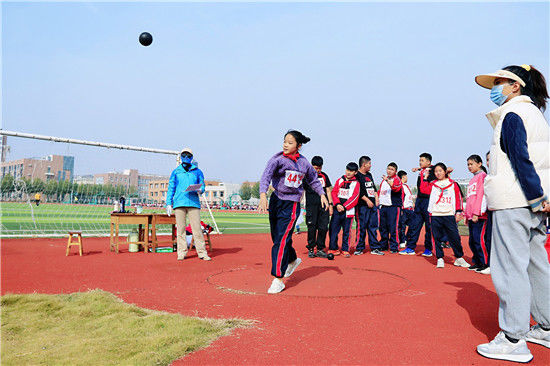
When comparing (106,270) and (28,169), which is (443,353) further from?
→ (28,169)

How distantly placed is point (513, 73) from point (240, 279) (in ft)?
15.4

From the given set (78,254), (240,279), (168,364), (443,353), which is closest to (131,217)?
(78,254)

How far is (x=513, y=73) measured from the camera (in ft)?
11.7

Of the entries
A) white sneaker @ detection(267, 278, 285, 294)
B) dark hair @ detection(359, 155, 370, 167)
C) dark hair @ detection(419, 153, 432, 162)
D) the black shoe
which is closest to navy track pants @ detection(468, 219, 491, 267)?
dark hair @ detection(419, 153, 432, 162)

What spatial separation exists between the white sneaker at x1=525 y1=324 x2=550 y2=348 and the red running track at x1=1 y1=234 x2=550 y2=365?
0.08 metres

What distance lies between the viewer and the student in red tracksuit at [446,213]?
8.26m

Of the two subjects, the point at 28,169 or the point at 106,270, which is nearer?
the point at 106,270

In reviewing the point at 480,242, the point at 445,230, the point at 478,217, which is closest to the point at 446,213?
the point at 445,230

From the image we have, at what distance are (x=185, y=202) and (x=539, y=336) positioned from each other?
7110 millimetres

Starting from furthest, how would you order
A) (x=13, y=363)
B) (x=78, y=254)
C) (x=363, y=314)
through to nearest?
(x=78, y=254), (x=363, y=314), (x=13, y=363)

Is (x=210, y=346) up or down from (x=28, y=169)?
down

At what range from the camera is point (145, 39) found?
12258 mm

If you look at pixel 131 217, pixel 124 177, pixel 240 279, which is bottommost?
pixel 240 279

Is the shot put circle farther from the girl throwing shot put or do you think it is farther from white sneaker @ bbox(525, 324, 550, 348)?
white sneaker @ bbox(525, 324, 550, 348)
